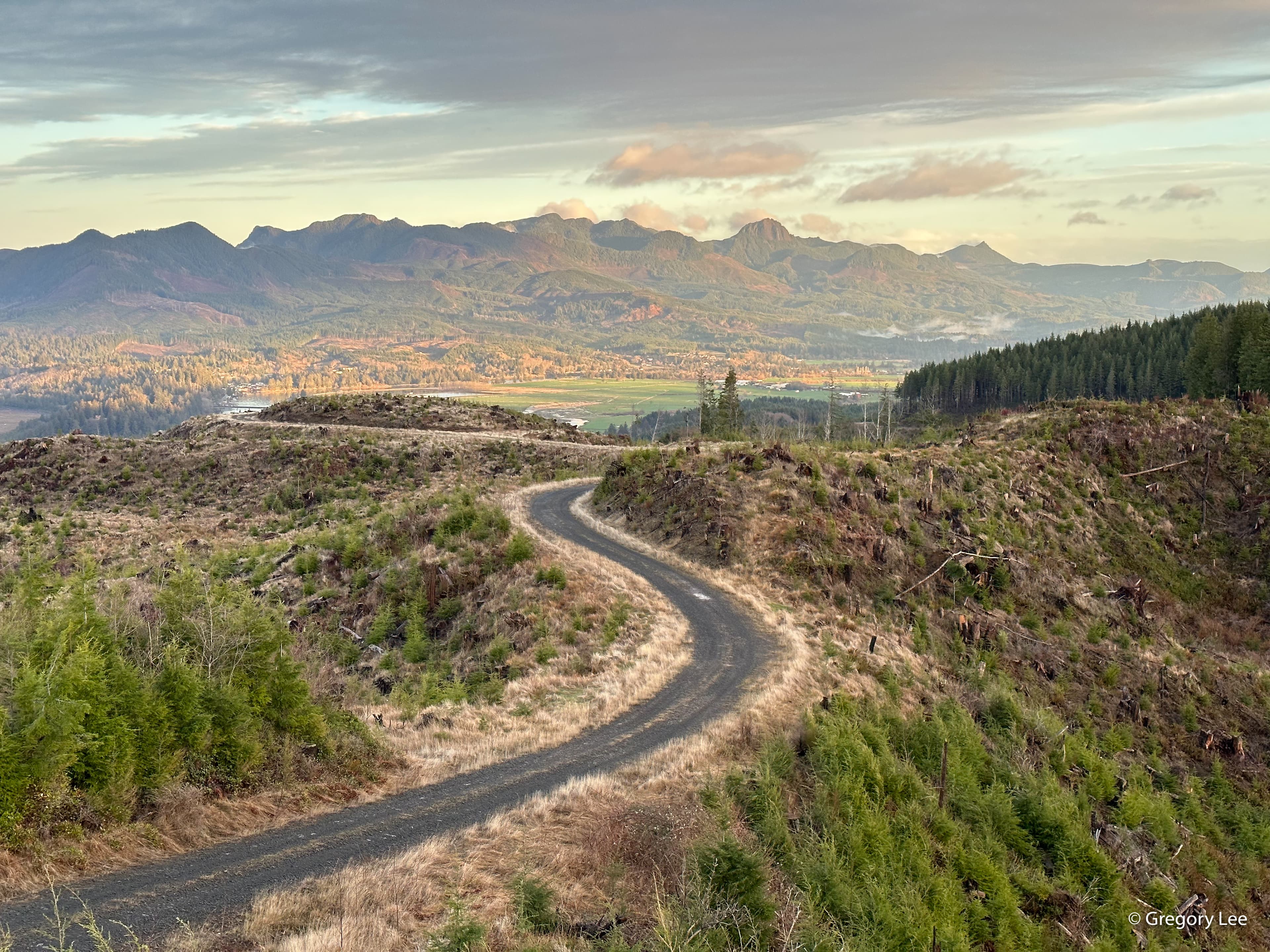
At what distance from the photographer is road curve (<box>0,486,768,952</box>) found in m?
10.3

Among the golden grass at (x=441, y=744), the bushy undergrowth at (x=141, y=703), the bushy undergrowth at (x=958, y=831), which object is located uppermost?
the bushy undergrowth at (x=141, y=703)

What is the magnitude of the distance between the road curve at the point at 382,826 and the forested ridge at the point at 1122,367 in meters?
63.4

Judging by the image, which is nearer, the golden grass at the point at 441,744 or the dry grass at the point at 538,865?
the dry grass at the point at 538,865

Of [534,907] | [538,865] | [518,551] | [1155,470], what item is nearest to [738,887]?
[534,907]

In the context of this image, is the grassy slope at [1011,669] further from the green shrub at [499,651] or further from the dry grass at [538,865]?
the green shrub at [499,651]

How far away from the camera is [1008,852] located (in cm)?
1756

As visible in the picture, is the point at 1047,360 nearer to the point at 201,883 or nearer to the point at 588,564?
the point at 588,564

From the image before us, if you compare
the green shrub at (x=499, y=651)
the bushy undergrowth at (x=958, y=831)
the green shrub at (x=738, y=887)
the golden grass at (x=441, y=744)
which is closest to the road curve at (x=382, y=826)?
the golden grass at (x=441, y=744)

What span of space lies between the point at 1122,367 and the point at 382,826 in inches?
5230

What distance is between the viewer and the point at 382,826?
1345 centimetres

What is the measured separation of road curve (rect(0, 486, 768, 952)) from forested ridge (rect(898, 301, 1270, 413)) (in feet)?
208

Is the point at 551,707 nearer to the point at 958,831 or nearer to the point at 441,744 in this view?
the point at 441,744

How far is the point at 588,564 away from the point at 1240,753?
912 inches

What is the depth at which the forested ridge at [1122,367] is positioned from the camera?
84.9m
